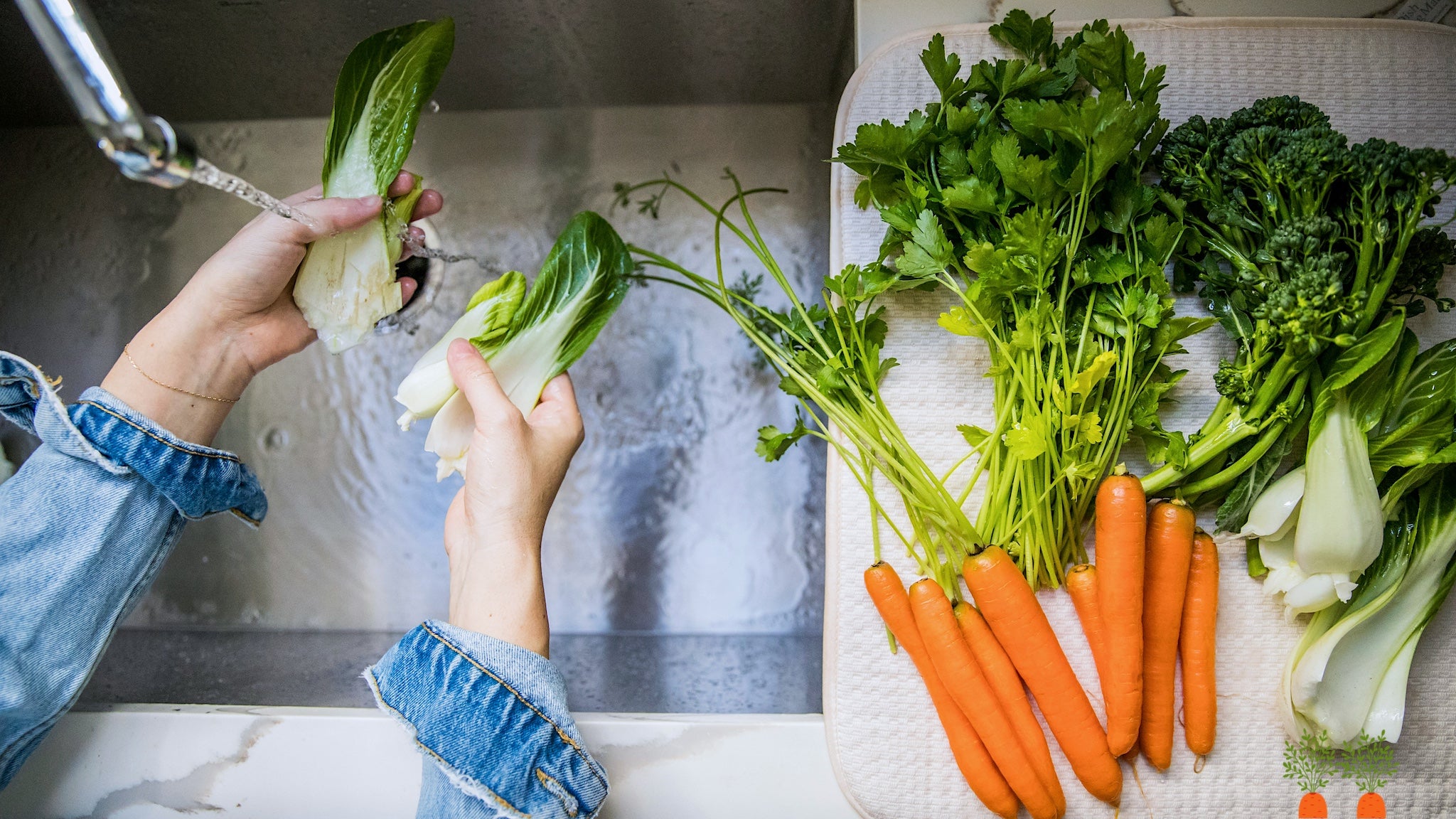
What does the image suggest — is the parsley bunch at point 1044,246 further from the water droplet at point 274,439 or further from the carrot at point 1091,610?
the water droplet at point 274,439

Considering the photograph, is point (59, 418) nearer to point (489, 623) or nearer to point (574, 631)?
point (489, 623)

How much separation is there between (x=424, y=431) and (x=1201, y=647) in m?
1.06

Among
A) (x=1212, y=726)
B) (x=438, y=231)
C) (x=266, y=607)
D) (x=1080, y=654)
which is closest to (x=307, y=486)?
(x=266, y=607)

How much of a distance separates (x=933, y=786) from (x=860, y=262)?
54 cm

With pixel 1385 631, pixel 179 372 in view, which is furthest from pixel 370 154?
pixel 1385 631

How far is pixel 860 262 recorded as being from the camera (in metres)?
0.85

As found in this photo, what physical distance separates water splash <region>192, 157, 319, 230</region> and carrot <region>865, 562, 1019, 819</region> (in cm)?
64

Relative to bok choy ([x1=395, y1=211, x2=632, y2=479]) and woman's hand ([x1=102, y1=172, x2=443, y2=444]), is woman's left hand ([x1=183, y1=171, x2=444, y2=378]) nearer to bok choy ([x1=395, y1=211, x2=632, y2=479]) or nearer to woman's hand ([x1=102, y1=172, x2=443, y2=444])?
woman's hand ([x1=102, y1=172, x2=443, y2=444])

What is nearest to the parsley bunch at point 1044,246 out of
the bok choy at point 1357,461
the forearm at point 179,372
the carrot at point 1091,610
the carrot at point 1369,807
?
the carrot at point 1091,610

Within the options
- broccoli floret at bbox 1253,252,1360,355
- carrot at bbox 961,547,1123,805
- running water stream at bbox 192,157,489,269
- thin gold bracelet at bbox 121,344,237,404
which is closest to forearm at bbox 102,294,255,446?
thin gold bracelet at bbox 121,344,237,404

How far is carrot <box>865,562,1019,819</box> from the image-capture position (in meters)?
0.78

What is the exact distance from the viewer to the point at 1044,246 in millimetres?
702

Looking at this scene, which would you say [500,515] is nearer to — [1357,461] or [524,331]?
[524,331]

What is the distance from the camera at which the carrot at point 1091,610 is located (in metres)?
0.78
